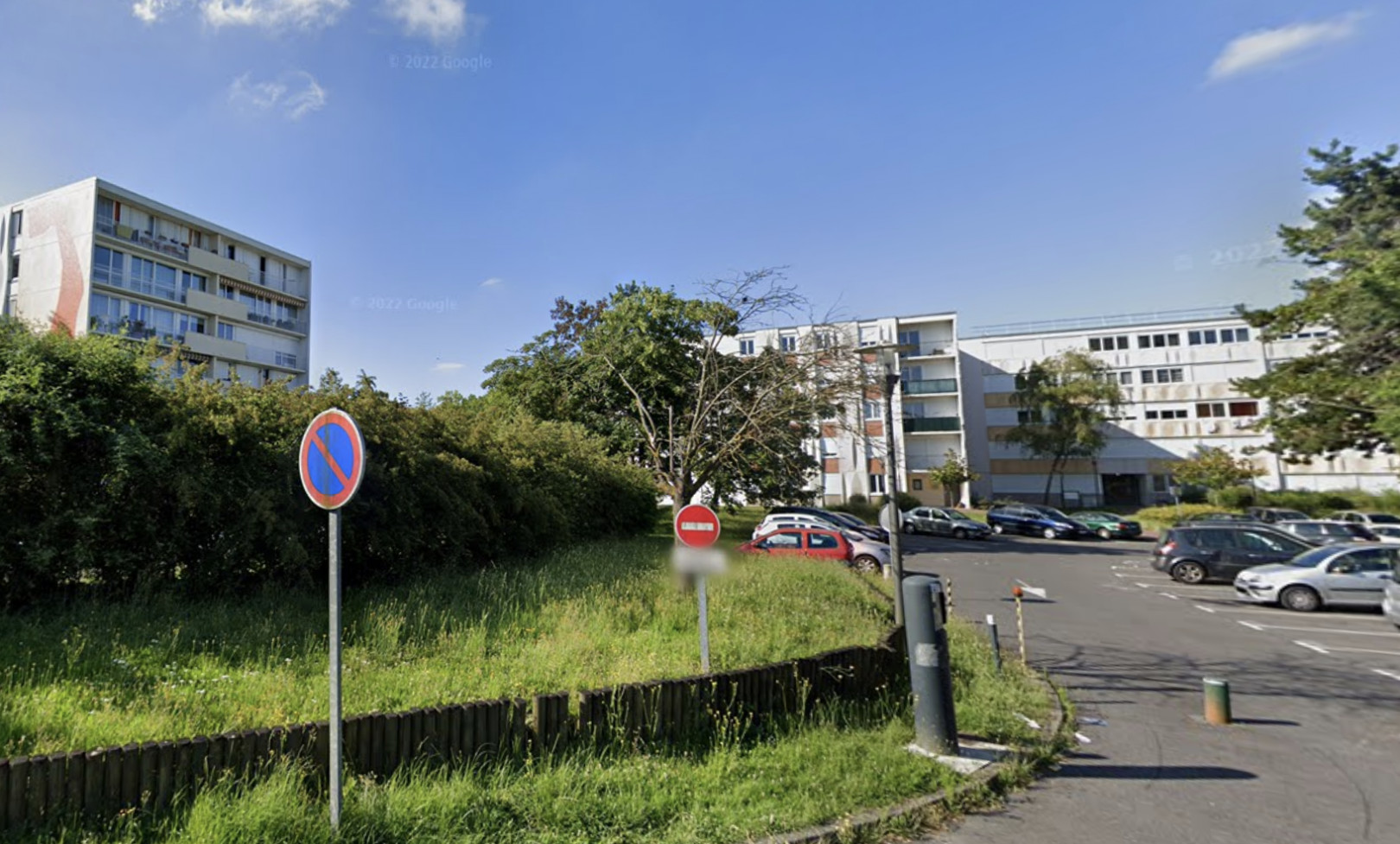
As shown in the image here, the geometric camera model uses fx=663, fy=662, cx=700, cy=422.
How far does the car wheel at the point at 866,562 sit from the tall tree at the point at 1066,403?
32556 mm

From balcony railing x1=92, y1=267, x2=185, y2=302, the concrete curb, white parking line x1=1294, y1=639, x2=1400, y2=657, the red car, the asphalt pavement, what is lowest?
white parking line x1=1294, y1=639, x2=1400, y2=657

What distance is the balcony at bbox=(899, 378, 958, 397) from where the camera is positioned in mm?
51375

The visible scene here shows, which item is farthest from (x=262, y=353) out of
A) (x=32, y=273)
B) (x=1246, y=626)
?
(x=1246, y=626)

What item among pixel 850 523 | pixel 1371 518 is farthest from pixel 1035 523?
pixel 850 523

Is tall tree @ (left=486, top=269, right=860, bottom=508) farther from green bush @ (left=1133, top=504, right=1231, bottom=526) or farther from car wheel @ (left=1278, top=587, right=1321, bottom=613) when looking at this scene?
green bush @ (left=1133, top=504, right=1231, bottom=526)

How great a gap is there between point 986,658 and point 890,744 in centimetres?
362

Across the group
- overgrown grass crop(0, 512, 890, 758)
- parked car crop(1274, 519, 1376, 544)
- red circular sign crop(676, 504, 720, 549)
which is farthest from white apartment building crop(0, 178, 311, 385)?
parked car crop(1274, 519, 1376, 544)

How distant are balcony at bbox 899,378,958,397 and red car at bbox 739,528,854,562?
3597cm

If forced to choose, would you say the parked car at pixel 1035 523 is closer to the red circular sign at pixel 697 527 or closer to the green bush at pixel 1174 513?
the green bush at pixel 1174 513

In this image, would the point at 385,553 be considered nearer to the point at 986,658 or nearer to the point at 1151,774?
the point at 986,658

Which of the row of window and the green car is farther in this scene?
the row of window

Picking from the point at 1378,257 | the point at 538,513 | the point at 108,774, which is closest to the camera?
the point at 108,774

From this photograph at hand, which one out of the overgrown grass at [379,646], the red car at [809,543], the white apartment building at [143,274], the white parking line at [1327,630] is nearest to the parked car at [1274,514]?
the white parking line at [1327,630]

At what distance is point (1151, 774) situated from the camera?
571cm
